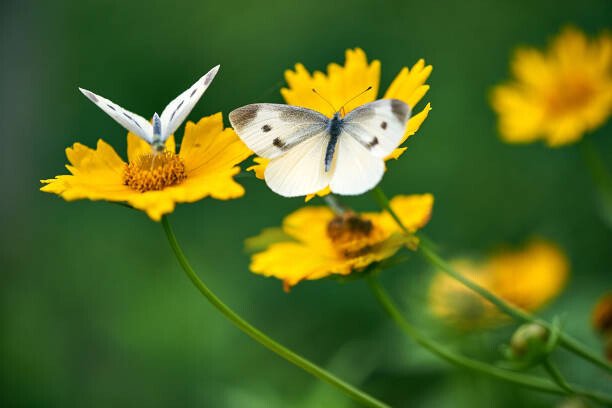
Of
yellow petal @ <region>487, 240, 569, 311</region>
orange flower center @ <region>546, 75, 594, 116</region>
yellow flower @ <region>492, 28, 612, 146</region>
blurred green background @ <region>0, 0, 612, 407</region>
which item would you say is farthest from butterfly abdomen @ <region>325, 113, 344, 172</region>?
orange flower center @ <region>546, 75, 594, 116</region>

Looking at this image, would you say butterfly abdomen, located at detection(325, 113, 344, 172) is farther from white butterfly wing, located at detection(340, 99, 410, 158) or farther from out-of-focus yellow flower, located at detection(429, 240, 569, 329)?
out-of-focus yellow flower, located at detection(429, 240, 569, 329)

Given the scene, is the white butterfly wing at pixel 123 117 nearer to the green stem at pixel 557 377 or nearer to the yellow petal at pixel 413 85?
the yellow petal at pixel 413 85

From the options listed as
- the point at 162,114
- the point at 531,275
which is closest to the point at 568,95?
the point at 531,275

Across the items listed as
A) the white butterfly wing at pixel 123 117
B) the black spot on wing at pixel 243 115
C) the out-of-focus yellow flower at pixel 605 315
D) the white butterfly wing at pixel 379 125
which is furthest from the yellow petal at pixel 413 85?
the out-of-focus yellow flower at pixel 605 315

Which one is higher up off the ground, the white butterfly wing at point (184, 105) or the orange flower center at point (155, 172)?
the white butterfly wing at point (184, 105)

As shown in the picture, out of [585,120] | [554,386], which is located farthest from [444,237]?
[554,386]

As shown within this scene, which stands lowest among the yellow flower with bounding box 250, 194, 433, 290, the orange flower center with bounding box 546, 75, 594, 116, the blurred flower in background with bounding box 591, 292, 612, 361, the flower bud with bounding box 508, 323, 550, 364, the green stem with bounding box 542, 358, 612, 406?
the blurred flower in background with bounding box 591, 292, 612, 361

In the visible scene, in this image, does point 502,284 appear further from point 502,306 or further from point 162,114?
point 162,114
